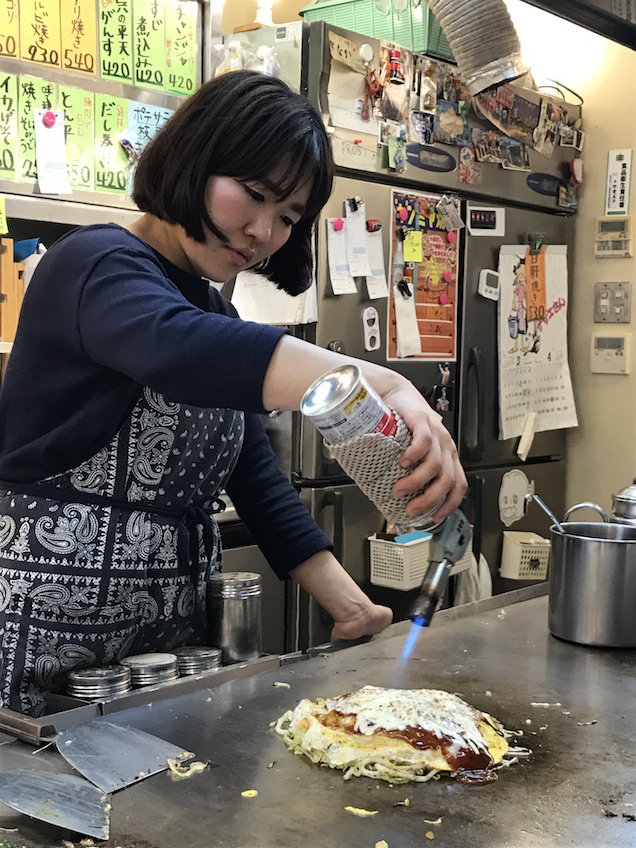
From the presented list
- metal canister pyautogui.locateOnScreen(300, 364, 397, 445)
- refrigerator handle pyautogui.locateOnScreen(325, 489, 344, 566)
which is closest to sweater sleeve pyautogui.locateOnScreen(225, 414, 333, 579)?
metal canister pyautogui.locateOnScreen(300, 364, 397, 445)

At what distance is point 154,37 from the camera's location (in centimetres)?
297

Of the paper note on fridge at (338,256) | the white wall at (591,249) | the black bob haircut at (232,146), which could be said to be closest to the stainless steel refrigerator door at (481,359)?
the white wall at (591,249)

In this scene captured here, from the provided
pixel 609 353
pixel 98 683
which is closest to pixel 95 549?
pixel 98 683

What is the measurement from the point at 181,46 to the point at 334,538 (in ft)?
5.39

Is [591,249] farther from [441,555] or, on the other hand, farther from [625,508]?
[441,555]

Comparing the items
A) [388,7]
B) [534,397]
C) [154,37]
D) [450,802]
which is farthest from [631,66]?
[450,802]

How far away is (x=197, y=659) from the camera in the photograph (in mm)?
1498

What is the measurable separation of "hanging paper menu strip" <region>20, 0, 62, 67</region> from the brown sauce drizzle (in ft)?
6.96

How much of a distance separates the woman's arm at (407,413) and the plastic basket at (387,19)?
8.95 ft

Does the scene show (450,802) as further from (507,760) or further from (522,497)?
(522,497)

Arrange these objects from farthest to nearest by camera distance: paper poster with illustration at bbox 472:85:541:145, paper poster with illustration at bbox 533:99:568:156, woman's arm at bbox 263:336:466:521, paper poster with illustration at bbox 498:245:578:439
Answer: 1. paper poster with illustration at bbox 533:99:568:156
2. paper poster with illustration at bbox 498:245:578:439
3. paper poster with illustration at bbox 472:85:541:145
4. woman's arm at bbox 263:336:466:521

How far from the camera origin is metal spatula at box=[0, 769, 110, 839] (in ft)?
3.17

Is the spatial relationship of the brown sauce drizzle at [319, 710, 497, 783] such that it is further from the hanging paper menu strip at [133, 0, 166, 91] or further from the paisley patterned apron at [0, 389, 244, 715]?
the hanging paper menu strip at [133, 0, 166, 91]

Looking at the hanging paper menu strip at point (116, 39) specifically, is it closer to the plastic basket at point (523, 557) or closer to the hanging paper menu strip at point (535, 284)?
the hanging paper menu strip at point (535, 284)
